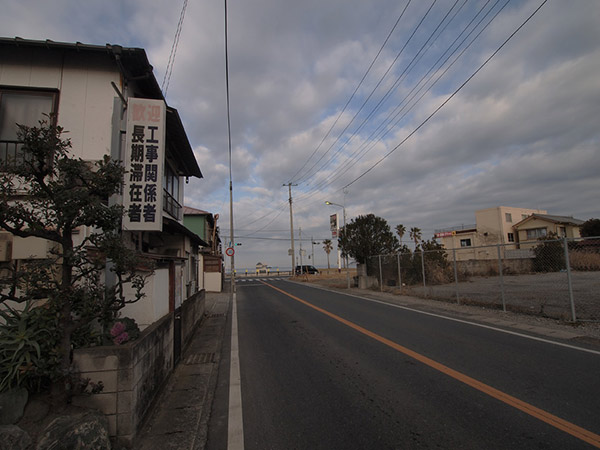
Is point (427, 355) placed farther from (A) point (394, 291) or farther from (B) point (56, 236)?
(A) point (394, 291)

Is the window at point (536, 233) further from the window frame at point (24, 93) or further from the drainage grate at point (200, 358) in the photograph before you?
the window frame at point (24, 93)

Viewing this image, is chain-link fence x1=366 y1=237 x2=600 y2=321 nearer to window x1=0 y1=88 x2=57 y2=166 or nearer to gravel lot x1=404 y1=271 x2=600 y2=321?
gravel lot x1=404 y1=271 x2=600 y2=321

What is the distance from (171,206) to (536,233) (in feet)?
166

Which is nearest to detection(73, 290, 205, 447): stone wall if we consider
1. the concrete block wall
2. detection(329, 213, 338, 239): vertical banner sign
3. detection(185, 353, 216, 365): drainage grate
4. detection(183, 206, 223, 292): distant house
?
the concrete block wall

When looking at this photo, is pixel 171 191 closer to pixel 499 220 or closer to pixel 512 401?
pixel 512 401

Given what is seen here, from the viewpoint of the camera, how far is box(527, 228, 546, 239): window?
4467 cm

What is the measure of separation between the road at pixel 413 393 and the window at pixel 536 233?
46495 mm

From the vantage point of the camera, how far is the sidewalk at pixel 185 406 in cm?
335

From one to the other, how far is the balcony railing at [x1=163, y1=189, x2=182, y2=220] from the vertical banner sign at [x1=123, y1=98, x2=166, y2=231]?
425 centimetres

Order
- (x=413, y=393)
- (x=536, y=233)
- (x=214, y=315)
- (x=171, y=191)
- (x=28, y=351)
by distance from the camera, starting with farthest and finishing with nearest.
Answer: (x=536, y=233) → (x=214, y=315) → (x=171, y=191) → (x=413, y=393) → (x=28, y=351)

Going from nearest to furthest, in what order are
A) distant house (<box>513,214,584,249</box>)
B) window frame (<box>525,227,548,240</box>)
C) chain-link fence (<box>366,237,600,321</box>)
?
chain-link fence (<box>366,237,600,321</box>)
distant house (<box>513,214,584,249</box>)
window frame (<box>525,227,548,240</box>)

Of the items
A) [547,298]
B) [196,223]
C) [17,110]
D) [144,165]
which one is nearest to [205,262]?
[196,223]

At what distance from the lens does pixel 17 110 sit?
6188 millimetres

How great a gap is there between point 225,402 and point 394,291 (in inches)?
577
